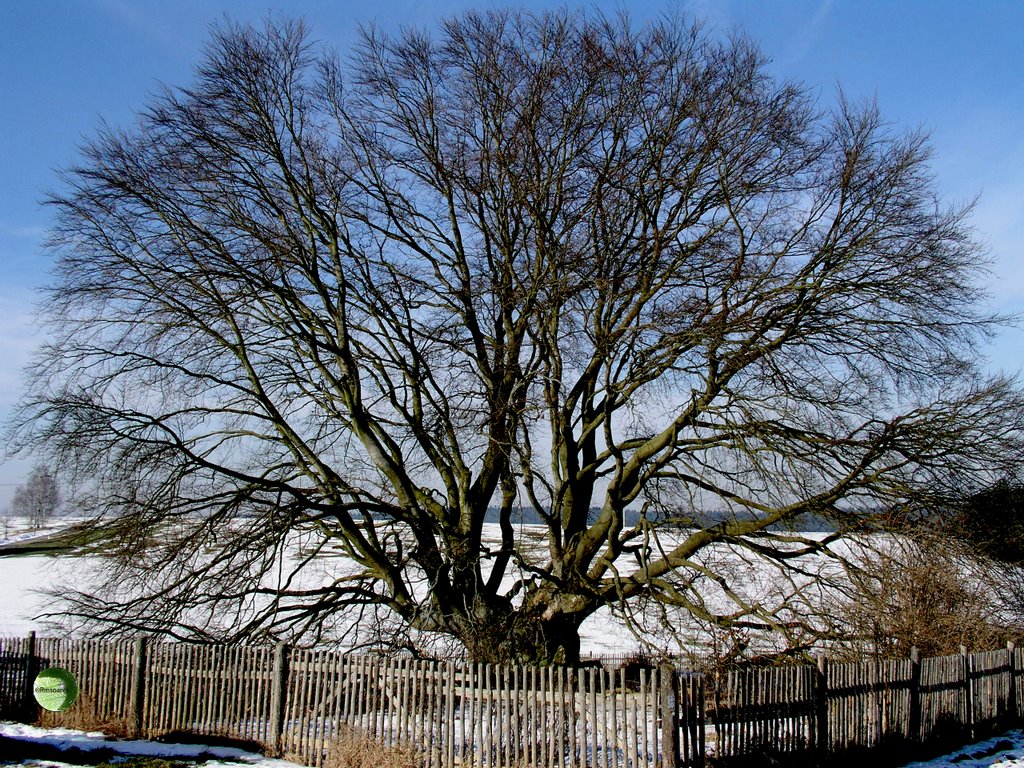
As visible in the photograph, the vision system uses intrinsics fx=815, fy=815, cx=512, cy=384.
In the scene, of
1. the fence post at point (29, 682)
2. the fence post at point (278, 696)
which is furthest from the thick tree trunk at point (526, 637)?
the fence post at point (29, 682)

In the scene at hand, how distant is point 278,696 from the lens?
10641 mm

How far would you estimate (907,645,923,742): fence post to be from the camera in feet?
39.0

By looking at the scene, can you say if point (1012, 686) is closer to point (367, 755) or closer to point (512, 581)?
point (367, 755)

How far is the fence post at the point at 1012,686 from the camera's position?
47.7 ft

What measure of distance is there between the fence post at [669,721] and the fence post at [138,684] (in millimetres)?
7866

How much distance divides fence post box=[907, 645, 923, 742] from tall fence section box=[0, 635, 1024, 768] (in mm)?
29

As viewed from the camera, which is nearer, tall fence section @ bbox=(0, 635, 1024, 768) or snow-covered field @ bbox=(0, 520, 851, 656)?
tall fence section @ bbox=(0, 635, 1024, 768)

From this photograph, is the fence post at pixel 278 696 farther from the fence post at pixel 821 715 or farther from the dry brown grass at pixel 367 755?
the fence post at pixel 821 715

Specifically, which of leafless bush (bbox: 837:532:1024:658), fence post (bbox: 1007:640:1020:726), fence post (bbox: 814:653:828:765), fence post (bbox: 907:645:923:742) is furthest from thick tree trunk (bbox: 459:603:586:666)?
fence post (bbox: 1007:640:1020:726)

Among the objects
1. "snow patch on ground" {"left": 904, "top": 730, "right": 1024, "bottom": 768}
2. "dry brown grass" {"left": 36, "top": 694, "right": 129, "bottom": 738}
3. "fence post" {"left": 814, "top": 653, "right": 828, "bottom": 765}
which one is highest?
"fence post" {"left": 814, "top": 653, "right": 828, "bottom": 765}

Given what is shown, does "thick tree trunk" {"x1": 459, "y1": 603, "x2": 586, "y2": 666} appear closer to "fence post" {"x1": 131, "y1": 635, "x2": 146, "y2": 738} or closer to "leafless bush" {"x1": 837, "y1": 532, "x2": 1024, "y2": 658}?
"leafless bush" {"x1": 837, "y1": 532, "x2": 1024, "y2": 658}

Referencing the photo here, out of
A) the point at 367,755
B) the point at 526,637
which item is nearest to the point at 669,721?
the point at 367,755

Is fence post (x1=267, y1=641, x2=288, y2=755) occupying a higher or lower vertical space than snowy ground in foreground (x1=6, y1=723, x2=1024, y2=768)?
higher

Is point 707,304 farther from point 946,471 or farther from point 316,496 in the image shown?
point 316,496
